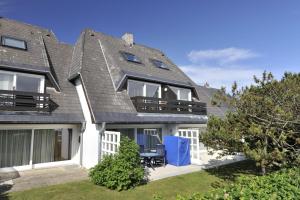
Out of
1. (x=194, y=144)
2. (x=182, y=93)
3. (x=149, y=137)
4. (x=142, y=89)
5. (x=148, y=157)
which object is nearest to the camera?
(x=148, y=157)

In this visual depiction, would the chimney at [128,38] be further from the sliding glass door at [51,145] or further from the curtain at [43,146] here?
the curtain at [43,146]

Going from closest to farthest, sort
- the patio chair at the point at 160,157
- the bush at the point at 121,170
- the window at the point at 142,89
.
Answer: the bush at the point at 121,170
the patio chair at the point at 160,157
the window at the point at 142,89

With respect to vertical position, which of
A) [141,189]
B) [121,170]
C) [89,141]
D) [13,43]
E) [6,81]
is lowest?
[141,189]

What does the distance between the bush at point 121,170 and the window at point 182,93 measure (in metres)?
10.3

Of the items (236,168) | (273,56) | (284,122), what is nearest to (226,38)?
(273,56)

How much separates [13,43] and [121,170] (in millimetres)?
12130

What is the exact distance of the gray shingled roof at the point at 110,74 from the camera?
49.1 feet

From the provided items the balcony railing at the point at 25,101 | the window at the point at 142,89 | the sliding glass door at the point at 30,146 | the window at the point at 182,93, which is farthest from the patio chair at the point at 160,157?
the balcony railing at the point at 25,101

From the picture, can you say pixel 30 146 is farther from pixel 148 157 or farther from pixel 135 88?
pixel 135 88

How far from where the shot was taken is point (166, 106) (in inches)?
734

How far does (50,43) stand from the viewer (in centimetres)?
1970

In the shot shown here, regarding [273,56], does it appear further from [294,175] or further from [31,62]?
[31,62]

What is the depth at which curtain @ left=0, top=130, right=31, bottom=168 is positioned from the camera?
1309cm

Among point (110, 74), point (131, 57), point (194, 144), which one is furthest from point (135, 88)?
point (194, 144)
